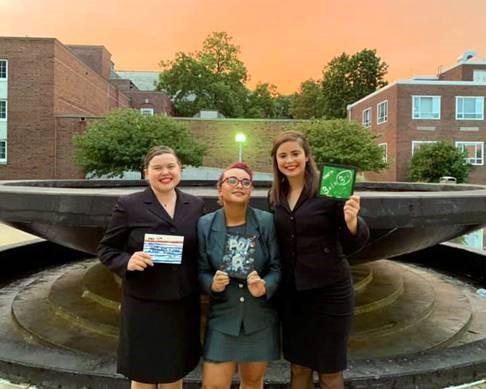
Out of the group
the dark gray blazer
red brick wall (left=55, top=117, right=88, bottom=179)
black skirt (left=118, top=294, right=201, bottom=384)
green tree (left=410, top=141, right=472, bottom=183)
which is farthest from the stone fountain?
red brick wall (left=55, top=117, right=88, bottom=179)

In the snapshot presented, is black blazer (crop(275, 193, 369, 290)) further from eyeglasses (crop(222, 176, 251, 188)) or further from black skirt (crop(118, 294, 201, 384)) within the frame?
black skirt (crop(118, 294, 201, 384))

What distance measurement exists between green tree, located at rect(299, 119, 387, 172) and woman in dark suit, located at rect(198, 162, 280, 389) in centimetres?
2269

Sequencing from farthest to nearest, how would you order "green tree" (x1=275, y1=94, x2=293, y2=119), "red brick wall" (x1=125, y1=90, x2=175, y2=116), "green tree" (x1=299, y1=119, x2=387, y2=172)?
"green tree" (x1=275, y1=94, x2=293, y2=119)
"red brick wall" (x1=125, y1=90, x2=175, y2=116)
"green tree" (x1=299, y1=119, x2=387, y2=172)

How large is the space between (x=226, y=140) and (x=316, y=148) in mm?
8296

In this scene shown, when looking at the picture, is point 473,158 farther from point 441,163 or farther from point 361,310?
point 361,310

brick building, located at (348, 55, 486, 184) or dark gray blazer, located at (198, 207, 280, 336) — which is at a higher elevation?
brick building, located at (348, 55, 486, 184)

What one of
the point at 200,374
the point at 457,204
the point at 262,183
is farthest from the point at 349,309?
the point at 262,183

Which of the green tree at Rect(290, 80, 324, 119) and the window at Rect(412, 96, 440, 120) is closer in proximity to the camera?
the window at Rect(412, 96, 440, 120)

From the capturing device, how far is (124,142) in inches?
913

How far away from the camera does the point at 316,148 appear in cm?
2509

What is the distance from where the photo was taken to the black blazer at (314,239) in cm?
222

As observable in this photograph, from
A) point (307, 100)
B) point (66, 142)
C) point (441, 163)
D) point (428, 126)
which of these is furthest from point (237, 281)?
point (307, 100)

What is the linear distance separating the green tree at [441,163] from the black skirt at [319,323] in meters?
28.9

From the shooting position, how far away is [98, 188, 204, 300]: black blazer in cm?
212
